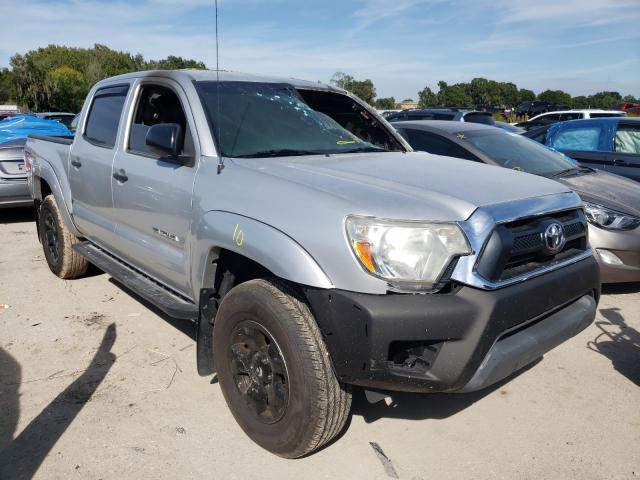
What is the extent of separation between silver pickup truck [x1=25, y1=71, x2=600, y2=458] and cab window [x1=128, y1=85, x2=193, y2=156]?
16mm

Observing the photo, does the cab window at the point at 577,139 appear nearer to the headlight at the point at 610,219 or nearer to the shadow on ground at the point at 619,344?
the headlight at the point at 610,219

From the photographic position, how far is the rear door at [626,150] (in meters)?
6.94

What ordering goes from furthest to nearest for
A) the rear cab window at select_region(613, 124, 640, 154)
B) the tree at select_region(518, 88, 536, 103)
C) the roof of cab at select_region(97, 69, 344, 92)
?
the tree at select_region(518, 88, 536, 103) → the rear cab window at select_region(613, 124, 640, 154) → the roof of cab at select_region(97, 69, 344, 92)

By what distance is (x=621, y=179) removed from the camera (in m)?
5.77

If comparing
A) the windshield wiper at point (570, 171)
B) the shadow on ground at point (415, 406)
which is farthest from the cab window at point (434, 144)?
the shadow on ground at point (415, 406)

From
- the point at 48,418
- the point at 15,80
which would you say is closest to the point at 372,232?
the point at 48,418

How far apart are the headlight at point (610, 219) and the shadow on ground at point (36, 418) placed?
4.05 m

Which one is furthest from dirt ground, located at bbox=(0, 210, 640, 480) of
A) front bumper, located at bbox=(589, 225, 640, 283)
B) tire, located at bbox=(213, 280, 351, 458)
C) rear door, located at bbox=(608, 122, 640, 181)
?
rear door, located at bbox=(608, 122, 640, 181)

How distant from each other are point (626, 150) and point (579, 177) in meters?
2.25

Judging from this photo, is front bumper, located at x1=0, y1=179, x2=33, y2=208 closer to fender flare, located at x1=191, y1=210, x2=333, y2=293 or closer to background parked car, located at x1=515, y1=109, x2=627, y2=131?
fender flare, located at x1=191, y1=210, x2=333, y2=293

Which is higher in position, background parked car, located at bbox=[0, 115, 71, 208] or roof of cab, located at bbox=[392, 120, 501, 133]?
roof of cab, located at bbox=[392, 120, 501, 133]

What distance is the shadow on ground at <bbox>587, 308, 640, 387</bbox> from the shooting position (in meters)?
3.81

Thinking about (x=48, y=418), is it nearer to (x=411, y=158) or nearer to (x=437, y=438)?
(x=437, y=438)

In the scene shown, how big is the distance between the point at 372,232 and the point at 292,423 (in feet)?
3.18
